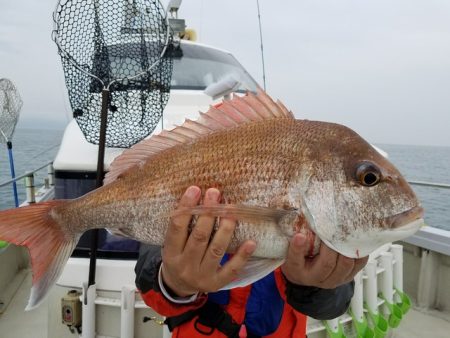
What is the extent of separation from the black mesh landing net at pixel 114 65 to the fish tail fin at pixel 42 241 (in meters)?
0.98

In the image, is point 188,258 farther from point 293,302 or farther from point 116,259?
point 116,259

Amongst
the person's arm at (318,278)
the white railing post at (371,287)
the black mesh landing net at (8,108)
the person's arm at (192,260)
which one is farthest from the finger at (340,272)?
the black mesh landing net at (8,108)

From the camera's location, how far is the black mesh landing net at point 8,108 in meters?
5.62

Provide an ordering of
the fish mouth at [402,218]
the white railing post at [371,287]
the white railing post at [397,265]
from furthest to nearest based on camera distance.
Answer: the white railing post at [397,265] → the white railing post at [371,287] → the fish mouth at [402,218]

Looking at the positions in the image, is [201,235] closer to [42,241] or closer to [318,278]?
[318,278]

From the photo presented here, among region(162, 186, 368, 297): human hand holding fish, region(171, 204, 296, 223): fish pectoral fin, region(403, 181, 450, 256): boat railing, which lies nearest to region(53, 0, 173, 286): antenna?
region(162, 186, 368, 297): human hand holding fish

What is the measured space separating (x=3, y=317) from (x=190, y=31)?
4.04 meters

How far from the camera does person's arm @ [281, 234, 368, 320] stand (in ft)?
4.36

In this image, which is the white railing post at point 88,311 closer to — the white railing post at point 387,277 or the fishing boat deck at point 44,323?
the fishing boat deck at point 44,323

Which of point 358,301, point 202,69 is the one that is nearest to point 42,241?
point 358,301

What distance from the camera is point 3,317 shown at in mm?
3977

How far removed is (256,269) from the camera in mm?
1338

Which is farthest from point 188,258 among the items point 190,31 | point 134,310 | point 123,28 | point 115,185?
point 190,31

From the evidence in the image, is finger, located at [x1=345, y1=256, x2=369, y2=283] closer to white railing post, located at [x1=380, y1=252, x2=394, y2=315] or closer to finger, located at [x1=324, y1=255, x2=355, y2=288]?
finger, located at [x1=324, y1=255, x2=355, y2=288]
